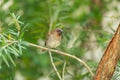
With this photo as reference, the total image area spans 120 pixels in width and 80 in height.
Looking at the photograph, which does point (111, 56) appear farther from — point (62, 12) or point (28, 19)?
point (28, 19)

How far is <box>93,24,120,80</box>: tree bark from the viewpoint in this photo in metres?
0.98

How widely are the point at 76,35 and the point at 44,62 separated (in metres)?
0.46

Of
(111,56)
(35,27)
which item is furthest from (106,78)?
(35,27)

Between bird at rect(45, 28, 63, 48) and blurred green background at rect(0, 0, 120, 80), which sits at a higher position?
bird at rect(45, 28, 63, 48)

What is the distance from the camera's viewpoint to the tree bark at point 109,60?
98 cm

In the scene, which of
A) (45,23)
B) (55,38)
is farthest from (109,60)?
(45,23)

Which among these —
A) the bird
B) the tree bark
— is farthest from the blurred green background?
the tree bark

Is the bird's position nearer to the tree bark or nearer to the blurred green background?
the tree bark

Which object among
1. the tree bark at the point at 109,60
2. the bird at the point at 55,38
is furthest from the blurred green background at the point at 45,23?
the tree bark at the point at 109,60

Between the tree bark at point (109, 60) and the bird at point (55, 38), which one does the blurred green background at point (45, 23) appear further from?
the tree bark at point (109, 60)

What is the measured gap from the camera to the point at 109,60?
99cm

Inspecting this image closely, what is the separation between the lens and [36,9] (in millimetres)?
2002

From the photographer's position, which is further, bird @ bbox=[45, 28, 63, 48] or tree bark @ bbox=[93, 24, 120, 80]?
bird @ bbox=[45, 28, 63, 48]

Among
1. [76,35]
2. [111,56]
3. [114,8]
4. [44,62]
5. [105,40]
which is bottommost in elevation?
[44,62]
